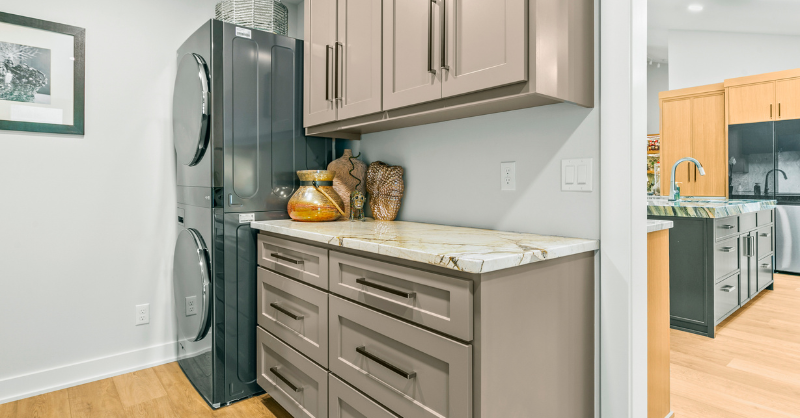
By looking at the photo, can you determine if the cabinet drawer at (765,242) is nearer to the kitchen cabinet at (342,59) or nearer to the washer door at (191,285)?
the kitchen cabinet at (342,59)

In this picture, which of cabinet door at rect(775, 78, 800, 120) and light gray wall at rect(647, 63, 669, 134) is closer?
cabinet door at rect(775, 78, 800, 120)

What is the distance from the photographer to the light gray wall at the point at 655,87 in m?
7.38

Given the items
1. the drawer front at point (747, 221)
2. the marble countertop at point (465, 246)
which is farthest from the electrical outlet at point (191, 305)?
the drawer front at point (747, 221)

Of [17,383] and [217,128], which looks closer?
[217,128]

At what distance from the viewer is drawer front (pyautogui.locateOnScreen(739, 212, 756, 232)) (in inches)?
123

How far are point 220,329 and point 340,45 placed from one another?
1.46m

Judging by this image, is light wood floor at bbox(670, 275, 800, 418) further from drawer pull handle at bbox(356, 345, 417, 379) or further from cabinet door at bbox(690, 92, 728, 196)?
cabinet door at bbox(690, 92, 728, 196)

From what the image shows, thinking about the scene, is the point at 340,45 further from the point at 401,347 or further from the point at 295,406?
the point at 295,406

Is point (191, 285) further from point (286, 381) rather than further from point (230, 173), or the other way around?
point (286, 381)

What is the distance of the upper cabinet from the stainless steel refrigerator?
4.89m

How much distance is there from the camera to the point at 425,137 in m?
1.99

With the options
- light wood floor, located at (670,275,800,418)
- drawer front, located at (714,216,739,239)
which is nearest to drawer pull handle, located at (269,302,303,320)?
light wood floor, located at (670,275,800,418)

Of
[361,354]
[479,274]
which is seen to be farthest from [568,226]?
[361,354]

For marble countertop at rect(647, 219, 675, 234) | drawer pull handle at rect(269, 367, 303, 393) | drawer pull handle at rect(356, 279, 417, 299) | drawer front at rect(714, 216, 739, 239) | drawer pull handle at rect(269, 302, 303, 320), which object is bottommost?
drawer pull handle at rect(269, 367, 303, 393)
